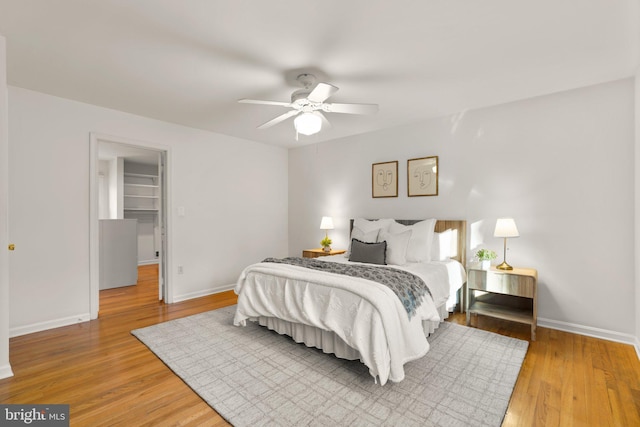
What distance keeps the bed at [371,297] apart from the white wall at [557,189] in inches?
20.7

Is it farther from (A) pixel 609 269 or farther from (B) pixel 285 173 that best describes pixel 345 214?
(A) pixel 609 269

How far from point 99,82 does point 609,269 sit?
531cm

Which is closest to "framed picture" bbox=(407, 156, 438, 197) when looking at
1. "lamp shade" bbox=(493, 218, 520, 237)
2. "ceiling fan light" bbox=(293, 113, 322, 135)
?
"lamp shade" bbox=(493, 218, 520, 237)

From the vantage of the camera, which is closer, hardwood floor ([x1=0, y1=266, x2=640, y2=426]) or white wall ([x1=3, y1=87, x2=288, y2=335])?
hardwood floor ([x1=0, y1=266, x2=640, y2=426])

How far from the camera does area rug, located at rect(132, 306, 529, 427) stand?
1.85m

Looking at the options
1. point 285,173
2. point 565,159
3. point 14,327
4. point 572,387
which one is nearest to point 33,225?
point 14,327

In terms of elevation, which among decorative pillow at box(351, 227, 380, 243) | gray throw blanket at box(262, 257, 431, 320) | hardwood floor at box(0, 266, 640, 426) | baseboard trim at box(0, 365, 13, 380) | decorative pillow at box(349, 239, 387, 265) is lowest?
hardwood floor at box(0, 266, 640, 426)

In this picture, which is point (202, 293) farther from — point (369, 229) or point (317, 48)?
point (317, 48)

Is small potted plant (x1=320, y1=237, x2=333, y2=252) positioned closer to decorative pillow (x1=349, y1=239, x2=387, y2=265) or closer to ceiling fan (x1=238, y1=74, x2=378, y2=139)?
decorative pillow (x1=349, y1=239, x2=387, y2=265)

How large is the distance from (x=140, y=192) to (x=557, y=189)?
8.22 metres

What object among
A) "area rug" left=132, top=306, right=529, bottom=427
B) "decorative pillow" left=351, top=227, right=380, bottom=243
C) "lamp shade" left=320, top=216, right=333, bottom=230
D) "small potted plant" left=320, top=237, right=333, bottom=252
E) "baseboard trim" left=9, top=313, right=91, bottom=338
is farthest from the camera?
"lamp shade" left=320, top=216, right=333, bottom=230

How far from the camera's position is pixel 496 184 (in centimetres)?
360

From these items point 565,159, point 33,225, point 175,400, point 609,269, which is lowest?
point 175,400

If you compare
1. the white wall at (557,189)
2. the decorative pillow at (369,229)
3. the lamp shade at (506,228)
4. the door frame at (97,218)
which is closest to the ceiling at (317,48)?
the white wall at (557,189)
